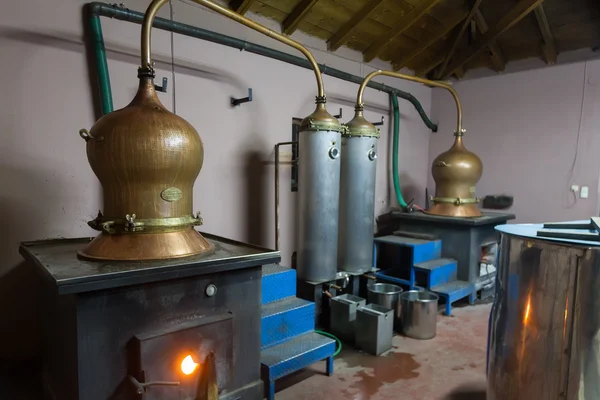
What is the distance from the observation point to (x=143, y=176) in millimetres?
1614

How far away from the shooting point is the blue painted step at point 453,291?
141 inches

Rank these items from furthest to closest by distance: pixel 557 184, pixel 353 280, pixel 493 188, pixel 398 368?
pixel 493 188 < pixel 557 184 < pixel 353 280 < pixel 398 368

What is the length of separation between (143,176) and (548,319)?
72.1 inches

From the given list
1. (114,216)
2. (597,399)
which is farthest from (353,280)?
(114,216)

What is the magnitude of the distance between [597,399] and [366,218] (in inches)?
78.5

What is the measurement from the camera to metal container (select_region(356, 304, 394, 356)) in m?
2.84

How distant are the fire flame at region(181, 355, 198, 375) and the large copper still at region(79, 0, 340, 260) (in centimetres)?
43

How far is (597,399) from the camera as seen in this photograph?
1586 millimetres

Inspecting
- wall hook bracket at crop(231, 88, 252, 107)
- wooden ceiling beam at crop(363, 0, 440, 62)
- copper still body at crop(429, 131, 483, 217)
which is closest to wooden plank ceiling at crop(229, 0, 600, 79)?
wooden ceiling beam at crop(363, 0, 440, 62)

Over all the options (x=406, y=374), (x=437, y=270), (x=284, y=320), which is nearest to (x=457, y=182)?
(x=437, y=270)

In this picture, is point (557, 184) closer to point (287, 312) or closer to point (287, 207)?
point (287, 207)

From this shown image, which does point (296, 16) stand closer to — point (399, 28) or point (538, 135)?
point (399, 28)

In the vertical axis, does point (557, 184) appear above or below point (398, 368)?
above

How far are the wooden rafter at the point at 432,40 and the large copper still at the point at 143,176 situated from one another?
11.2 feet
